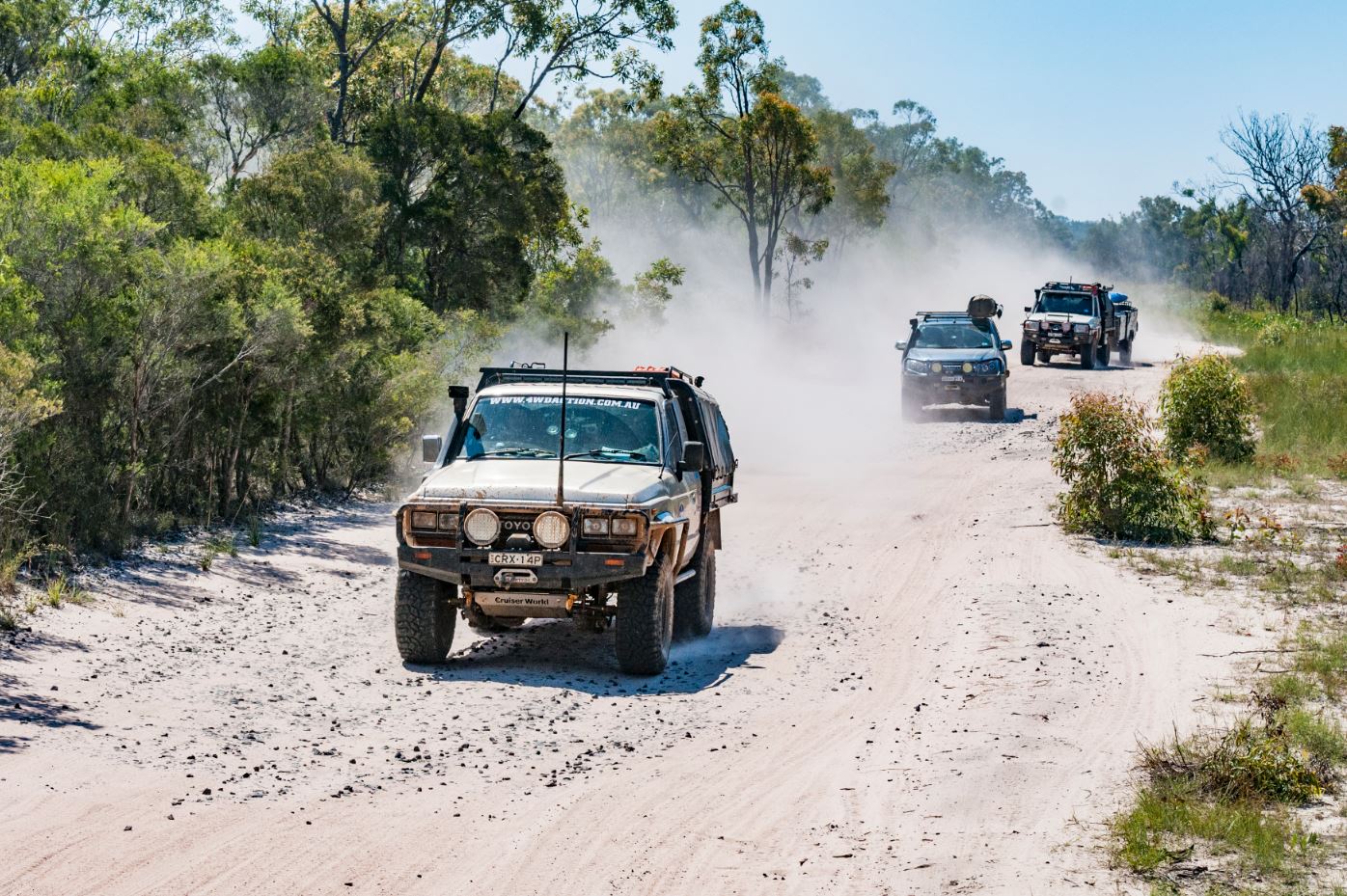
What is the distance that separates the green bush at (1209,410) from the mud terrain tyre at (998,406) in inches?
269

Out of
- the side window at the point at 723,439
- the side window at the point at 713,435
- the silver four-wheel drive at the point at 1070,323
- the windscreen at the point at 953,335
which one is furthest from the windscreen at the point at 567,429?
the silver four-wheel drive at the point at 1070,323

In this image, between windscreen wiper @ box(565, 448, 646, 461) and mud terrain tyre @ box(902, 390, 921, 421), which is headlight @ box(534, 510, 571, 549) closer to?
windscreen wiper @ box(565, 448, 646, 461)

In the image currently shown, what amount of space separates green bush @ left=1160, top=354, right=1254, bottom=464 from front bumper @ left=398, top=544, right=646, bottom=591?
570 inches

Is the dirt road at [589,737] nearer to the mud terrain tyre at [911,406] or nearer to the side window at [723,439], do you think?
the side window at [723,439]

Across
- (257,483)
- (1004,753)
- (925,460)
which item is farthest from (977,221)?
(1004,753)

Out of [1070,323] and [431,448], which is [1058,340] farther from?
[431,448]

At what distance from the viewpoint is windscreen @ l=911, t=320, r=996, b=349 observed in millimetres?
30219

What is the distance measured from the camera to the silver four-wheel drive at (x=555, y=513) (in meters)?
10.1

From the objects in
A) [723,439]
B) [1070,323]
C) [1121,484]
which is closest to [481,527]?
[723,439]

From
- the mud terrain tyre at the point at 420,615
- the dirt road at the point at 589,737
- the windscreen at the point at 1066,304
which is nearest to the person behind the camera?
the dirt road at the point at 589,737

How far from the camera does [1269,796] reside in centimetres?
744

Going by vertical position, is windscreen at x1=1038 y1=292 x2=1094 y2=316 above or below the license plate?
above

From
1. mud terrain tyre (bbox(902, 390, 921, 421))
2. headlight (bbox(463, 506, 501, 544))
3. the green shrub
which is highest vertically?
mud terrain tyre (bbox(902, 390, 921, 421))

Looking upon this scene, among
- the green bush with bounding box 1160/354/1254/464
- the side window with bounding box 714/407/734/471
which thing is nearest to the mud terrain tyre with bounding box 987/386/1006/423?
the green bush with bounding box 1160/354/1254/464
